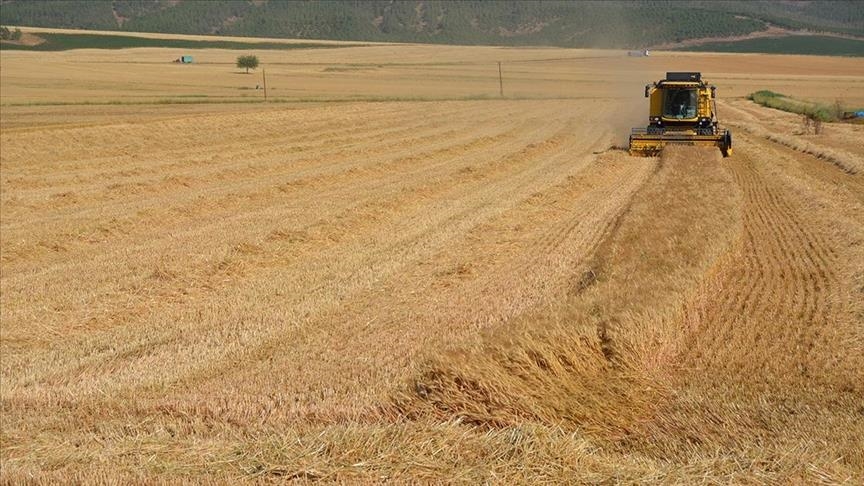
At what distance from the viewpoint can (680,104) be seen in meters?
27.4

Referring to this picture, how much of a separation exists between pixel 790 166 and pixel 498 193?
8.03 metres

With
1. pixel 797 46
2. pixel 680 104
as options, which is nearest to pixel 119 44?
pixel 797 46

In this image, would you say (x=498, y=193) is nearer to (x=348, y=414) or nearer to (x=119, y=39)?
(x=348, y=414)

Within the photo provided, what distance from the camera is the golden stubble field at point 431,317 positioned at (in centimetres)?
501

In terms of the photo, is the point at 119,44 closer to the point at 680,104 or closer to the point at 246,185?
the point at 680,104

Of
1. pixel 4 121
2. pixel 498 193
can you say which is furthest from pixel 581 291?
pixel 4 121

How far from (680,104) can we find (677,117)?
0.39 meters

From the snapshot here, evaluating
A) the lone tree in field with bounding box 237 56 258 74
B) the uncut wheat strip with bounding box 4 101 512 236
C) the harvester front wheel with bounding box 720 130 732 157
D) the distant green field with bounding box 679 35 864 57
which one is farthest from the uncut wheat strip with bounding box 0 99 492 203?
the lone tree in field with bounding box 237 56 258 74

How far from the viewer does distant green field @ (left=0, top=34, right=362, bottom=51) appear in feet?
373

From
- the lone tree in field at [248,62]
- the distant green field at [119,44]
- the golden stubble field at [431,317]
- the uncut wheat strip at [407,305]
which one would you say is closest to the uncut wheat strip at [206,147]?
the golden stubble field at [431,317]

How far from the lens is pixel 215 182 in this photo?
21344mm

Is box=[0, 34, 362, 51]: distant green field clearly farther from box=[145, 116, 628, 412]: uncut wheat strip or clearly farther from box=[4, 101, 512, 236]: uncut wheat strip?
box=[145, 116, 628, 412]: uncut wheat strip

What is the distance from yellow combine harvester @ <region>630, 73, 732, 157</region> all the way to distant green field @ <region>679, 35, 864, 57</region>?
24.3 m

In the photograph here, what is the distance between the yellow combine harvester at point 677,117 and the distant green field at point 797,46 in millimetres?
24263
